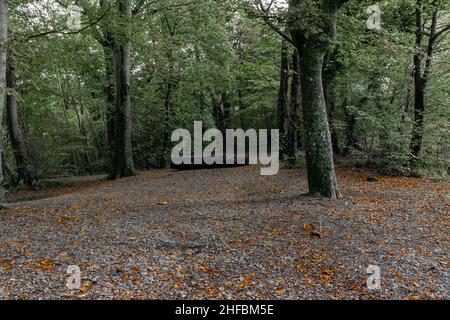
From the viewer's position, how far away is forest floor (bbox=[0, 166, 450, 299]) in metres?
3.52

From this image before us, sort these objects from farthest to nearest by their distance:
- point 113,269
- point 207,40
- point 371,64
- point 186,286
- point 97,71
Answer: point 97,71 < point 207,40 < point 371,64 < point 113,269 < point 186,286

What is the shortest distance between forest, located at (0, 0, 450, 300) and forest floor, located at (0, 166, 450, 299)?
0.09 feet

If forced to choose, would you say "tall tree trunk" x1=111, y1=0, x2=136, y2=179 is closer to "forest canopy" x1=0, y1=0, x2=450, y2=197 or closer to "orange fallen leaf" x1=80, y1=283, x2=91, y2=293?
"forest canopy" x1=0, y1=0, x2=450, y2=197

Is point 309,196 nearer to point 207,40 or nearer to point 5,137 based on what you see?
point 207,40

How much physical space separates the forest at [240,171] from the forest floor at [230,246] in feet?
0.09

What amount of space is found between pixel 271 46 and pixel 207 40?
2.81 meters

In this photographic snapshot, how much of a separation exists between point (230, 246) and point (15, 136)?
36.0 feet

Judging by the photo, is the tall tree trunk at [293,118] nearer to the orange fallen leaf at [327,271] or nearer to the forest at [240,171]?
the forest at [240,171]

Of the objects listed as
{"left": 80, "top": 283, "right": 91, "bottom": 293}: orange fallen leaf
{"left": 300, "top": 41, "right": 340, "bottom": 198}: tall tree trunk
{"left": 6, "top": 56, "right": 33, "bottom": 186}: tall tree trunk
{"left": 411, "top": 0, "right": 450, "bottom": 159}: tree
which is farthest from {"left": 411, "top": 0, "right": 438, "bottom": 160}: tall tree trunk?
{"left": 6, "top": 56, "right": 33, "bottom": 186}: tall tree trunk

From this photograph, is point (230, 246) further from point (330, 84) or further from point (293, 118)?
point (330, 84)

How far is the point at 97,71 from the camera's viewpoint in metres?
16.9

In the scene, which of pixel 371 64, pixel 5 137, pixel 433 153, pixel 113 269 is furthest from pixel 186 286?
pixel 5 137

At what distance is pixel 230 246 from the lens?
4727 mm

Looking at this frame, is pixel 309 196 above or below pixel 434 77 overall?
below
